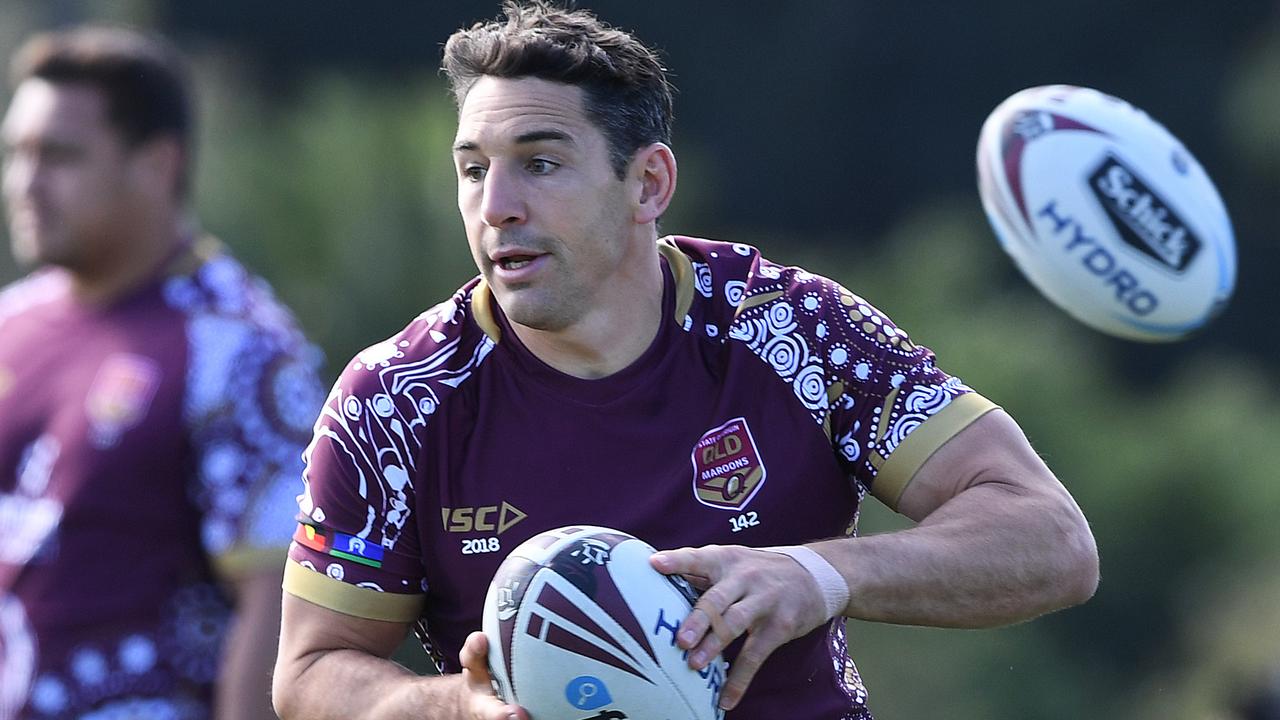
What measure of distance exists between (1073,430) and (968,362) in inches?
38.5

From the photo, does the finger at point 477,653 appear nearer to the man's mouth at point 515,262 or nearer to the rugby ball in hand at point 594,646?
the rugby ball in hand at point 594,646

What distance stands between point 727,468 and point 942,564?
0.50m

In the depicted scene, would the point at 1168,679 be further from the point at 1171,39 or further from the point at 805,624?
the point at 1171,39

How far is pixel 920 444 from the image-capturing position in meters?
4.56

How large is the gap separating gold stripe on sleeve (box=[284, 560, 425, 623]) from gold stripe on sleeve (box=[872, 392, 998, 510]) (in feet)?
3.44

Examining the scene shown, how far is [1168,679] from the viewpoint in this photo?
1520cm

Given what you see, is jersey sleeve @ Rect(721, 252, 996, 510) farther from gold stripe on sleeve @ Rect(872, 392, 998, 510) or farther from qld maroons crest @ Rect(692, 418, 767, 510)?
qld maroons crest @ Rect(692, 418, 767, 510)

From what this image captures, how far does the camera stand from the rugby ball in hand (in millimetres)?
4012

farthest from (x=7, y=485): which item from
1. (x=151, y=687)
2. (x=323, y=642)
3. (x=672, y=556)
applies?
(x=672, y=556)

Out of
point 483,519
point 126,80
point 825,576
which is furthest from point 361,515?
point 126,80

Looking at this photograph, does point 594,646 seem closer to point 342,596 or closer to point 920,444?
point 342,596

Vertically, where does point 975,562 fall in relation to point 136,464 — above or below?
above

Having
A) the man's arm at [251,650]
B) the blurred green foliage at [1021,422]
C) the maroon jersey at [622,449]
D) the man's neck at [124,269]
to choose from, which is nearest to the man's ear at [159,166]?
the man's neck at [124,269]

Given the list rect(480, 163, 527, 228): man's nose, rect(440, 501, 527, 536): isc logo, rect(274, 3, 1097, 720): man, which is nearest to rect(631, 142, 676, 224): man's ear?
rect(274, 3, 1097, 720): man
